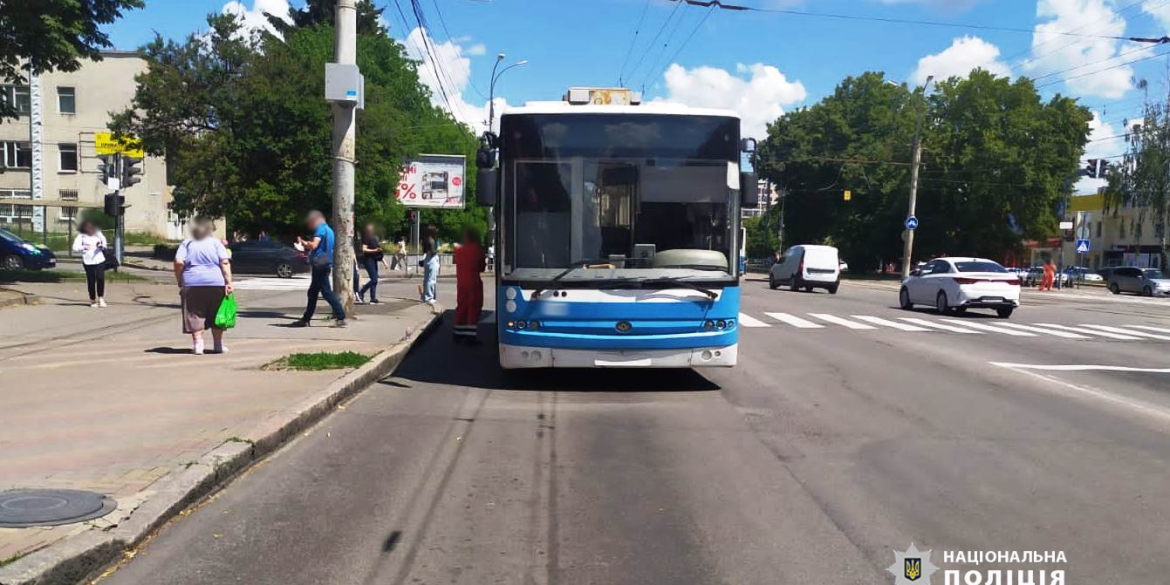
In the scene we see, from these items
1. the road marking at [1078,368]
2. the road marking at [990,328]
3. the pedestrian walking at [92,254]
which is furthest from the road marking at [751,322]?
the pedestrian walking at [92,254]

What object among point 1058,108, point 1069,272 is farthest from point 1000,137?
point 1069,272

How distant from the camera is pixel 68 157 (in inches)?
2138

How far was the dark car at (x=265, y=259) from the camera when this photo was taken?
35.5 meters

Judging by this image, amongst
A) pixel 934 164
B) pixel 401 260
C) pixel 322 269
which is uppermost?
pixel 934 164

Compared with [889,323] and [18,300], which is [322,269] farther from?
[889,323]

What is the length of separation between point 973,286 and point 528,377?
15.2 m

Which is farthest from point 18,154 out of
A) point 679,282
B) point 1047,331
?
point 679,282

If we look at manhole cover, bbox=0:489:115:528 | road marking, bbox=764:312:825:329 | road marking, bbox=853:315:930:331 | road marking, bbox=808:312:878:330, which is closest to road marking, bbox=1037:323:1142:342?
road marking, bbox=853:315:930:331

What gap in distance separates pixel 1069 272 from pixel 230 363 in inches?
2324

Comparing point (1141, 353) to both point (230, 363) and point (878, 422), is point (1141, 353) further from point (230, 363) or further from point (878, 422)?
point (230, 363)

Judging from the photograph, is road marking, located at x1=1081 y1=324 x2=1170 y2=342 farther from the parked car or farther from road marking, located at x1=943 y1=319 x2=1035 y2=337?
the parked car

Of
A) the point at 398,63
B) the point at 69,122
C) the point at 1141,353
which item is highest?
the point at 398,63

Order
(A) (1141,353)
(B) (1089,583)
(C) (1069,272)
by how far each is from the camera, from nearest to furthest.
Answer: (B) (1089,583) < (A) (1141,353) < (C) (1069,272)

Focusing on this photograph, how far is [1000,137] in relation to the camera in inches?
2329
